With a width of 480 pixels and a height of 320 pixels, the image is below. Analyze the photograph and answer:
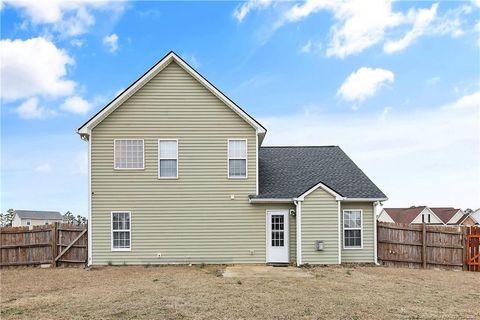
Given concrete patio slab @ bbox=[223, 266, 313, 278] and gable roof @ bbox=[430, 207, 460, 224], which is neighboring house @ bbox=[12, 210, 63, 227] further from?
gable roof @ bbox=[430, 207, 460, 224]

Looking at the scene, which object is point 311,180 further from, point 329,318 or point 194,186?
point 329,318

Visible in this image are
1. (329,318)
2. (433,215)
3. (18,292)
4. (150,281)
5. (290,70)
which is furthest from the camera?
(433,215)

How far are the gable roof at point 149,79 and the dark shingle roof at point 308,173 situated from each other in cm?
254

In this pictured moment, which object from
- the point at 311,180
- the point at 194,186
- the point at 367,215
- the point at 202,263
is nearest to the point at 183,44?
the point at 194,186

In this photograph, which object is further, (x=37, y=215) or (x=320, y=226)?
(x=37, y=215)

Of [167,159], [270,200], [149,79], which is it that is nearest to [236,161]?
[270,200]

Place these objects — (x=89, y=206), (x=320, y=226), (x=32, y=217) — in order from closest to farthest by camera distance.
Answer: (x=320, y=226) < (x=89, y=206) < (x=32, y=217)

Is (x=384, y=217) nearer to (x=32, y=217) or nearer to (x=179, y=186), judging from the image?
(x=179, y=186)

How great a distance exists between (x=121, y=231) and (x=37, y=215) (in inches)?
2277

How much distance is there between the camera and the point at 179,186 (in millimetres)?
17500

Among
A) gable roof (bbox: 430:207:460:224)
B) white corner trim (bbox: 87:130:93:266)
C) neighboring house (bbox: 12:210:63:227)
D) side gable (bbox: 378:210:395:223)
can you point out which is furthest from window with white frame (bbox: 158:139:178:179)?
neighboring house (bbox: 12:210:63:227)

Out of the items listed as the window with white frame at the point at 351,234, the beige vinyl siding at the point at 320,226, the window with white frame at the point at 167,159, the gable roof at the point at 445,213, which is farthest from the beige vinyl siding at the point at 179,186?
the gable roof at the point at 445,213

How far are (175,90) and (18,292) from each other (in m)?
9.58

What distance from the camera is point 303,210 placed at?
17.0 meters
